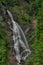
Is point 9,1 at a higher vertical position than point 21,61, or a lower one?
higher

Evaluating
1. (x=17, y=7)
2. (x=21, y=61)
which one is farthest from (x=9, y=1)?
(x=21, y=61)

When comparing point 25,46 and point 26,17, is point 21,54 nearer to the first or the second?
point 25,46

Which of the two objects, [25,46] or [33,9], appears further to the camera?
[33,9]

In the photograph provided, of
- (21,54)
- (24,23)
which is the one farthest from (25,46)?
(24,23)

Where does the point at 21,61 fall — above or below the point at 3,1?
below

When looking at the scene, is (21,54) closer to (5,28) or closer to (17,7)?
(5,28)

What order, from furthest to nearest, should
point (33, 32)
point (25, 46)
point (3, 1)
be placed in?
point (3, 1) → point (33, 32) → point (25, 46)

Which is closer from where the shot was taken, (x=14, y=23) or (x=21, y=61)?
(x=21, y=61)

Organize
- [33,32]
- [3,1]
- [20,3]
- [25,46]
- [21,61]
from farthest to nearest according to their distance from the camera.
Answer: [20,3]
[3,1]
[33,32]
[25,46]
[21,61]

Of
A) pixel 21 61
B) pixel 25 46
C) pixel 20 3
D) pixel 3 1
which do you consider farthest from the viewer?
pixel 20 3
